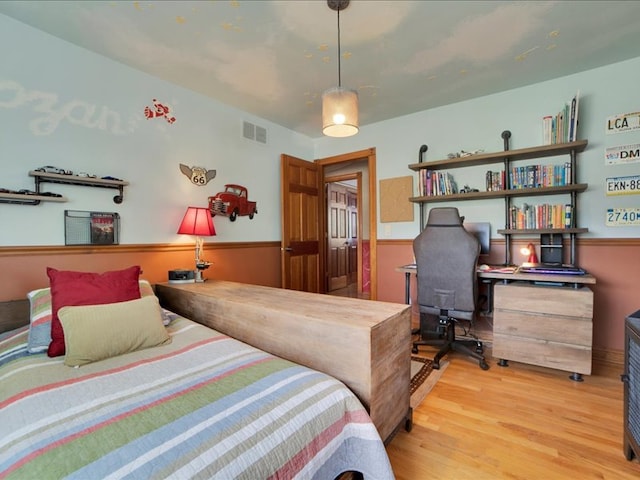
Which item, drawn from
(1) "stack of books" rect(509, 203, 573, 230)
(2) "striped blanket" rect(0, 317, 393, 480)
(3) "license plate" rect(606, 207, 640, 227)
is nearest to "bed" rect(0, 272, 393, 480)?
(2) "striped blanket" rect(0, 317, 393, 480)

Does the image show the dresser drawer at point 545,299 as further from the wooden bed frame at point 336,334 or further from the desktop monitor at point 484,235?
the wooden bed frame at point 336,334

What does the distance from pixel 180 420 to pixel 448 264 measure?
205 cm

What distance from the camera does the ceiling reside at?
1.82 meters

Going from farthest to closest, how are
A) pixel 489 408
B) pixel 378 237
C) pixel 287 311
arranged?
1. pixel 378 237
2. pixel 489 408
3. pixel 287 311

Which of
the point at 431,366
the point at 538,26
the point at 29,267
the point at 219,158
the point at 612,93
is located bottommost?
the point at 431,366

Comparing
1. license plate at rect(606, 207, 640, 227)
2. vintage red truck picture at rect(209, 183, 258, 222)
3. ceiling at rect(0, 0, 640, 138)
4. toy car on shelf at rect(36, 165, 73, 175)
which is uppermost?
ceiling at rect(0, 0, 640, 138)

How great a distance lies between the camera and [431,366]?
2.44 meters

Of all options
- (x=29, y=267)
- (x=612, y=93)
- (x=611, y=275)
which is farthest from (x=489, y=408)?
(x=29, y=267)

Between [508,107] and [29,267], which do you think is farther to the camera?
[508,107]

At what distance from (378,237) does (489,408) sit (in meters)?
2.11

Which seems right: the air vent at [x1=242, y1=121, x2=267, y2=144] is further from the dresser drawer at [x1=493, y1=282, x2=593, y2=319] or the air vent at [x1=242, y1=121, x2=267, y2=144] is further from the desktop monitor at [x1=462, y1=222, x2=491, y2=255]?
the dresser drawer at [x1=493, y1=282, x2=593, y2=319]

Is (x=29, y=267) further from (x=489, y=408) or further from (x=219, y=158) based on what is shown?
(x=489, y=408)

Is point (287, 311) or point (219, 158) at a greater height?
point (219, 158)

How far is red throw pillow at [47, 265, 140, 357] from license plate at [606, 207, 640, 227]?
137 inches
